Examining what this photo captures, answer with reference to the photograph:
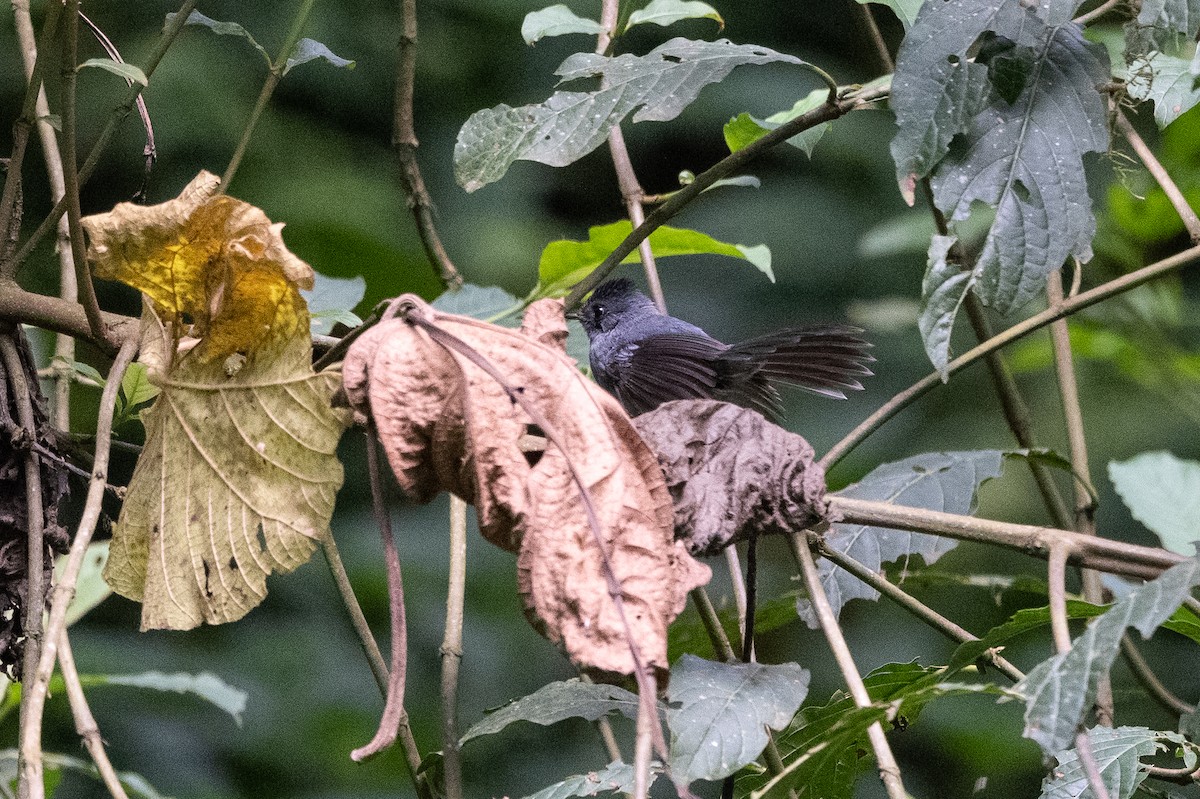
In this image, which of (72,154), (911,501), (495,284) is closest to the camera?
(72,154)

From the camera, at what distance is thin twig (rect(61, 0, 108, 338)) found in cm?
116

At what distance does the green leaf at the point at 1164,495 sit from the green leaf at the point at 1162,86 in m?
1.01

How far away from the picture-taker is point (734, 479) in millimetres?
1090

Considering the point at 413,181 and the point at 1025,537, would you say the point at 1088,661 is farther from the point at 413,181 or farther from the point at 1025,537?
the point at 413,181

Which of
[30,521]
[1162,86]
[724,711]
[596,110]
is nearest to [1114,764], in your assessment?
[724,711]

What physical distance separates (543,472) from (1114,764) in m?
0.87

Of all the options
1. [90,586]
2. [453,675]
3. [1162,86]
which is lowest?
[90,586]

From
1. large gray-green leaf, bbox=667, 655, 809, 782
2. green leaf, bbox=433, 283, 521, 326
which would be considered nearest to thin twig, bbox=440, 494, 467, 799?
large gray-green leaf, bbox=667, 655, 809, 782

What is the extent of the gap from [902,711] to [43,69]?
1325 mm

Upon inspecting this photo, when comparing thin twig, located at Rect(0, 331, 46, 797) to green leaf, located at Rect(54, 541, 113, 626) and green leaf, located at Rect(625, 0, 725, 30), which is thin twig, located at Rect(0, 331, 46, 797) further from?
green leaf, located at Rect(625, 0, 725, 30)

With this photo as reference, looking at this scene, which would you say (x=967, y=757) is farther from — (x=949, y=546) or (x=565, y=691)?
(x=565, y=691)

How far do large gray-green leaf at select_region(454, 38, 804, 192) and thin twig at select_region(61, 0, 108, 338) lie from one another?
50 cm

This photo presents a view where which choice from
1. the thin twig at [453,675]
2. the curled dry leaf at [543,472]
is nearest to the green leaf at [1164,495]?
the thin twig at [453,675]

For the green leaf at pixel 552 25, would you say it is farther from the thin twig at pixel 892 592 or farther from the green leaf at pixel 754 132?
the thin twig at pixel 892 592
